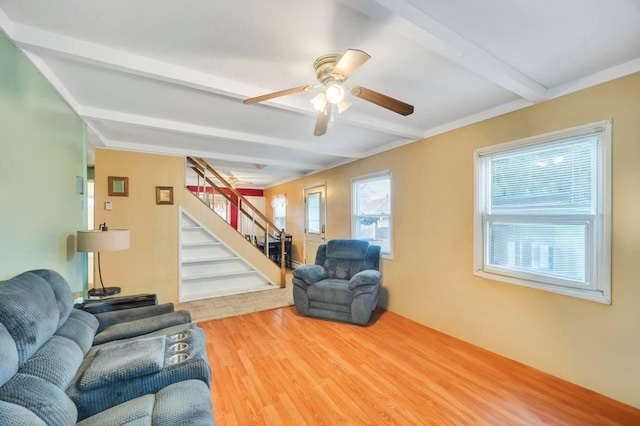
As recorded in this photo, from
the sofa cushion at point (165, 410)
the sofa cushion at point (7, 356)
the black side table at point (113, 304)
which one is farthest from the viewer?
the black side table at point (113, 304)

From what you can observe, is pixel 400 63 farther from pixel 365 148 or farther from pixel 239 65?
pixel 365 148

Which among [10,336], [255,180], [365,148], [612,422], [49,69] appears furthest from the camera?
[255,180]

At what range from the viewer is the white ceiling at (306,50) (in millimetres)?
1351

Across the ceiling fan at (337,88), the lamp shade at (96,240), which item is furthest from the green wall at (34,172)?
the ceiling fan at (337,88)

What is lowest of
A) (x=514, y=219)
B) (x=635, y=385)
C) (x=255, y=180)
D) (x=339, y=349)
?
(x=339, y=349)

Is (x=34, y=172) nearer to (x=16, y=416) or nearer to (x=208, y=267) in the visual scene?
Answer: (x=16, y=416)

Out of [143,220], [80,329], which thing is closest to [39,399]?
[80,329]

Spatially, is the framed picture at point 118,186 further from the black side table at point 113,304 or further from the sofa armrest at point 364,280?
the sofa armrest at point 364,280

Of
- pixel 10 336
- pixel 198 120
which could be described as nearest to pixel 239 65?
pixel 198 120

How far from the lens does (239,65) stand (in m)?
1.84

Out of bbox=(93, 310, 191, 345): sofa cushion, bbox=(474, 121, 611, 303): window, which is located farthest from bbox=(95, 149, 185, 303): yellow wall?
bbox=(474, 121, 611, 303): window

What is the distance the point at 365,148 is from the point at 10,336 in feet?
12.7

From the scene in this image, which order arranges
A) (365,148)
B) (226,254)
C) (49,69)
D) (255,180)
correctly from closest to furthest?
(49,69), (365,148), (226,254), (255,180)

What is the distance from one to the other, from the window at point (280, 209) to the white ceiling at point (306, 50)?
15.4 ft
